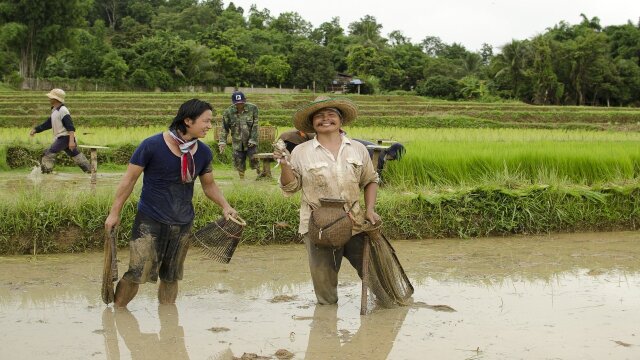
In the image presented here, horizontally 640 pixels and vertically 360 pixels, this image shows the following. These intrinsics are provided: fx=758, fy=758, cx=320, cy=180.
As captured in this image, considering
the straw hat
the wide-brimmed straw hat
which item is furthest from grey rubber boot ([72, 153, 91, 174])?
the wide-brimmed straw hat

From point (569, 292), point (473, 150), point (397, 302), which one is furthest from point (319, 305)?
point (473, 150)

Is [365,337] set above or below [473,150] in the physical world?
below

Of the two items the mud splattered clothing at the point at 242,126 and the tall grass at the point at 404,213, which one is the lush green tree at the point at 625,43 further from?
the tall grass at the point at 404,213

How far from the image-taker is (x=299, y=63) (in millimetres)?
57250

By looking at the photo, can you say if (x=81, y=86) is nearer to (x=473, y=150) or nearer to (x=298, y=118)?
(x=473, y=150)

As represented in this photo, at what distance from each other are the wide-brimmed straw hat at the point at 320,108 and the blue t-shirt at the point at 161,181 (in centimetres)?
64

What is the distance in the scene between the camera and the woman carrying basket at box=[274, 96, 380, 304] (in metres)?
4.41

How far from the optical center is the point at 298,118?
4641 millimetres

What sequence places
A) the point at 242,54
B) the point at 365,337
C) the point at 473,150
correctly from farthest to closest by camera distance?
1. the point at 242,54
2. the point at 473,150
3. the point at 365,337

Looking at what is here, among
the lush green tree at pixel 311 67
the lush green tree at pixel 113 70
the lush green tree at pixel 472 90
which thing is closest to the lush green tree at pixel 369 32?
the lush green tree at pixel 311 67

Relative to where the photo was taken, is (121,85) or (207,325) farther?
(121,85)

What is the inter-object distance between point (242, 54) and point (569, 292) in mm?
54941

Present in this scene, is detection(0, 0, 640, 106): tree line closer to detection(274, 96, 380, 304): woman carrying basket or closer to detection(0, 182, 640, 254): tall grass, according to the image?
detection(0, 182, 640, 254): tall grass

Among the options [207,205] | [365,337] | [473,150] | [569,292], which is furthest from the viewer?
[473,150]
